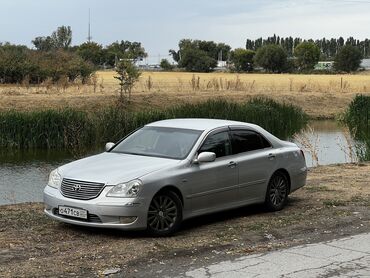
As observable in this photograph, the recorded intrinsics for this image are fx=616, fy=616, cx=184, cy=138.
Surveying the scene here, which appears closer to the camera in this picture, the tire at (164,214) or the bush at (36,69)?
the tire at (164,214)

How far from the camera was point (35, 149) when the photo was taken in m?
24.1

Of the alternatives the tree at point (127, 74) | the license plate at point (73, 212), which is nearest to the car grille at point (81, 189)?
the license plate at point (73, 212)

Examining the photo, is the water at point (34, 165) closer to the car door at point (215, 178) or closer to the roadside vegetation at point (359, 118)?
the roadside vegetation at point (359, 118)

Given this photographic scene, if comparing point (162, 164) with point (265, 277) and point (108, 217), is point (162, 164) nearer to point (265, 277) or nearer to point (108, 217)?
point (108, 217)

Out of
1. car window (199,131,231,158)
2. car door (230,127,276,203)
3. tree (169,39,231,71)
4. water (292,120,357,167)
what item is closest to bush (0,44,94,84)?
water (292,120,357,167)

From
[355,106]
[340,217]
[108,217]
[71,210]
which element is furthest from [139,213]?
[355,106]

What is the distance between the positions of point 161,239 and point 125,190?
0.85 m

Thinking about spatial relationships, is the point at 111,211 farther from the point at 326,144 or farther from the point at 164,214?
the point at 326,144

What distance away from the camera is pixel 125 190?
774 centimetres

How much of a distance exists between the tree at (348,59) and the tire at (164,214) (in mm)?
130582

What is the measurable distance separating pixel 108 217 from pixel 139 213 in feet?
1.28

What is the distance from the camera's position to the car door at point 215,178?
8586mm

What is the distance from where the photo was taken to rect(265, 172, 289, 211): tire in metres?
10.1

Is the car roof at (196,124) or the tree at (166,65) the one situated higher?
the tree at (166,65)
